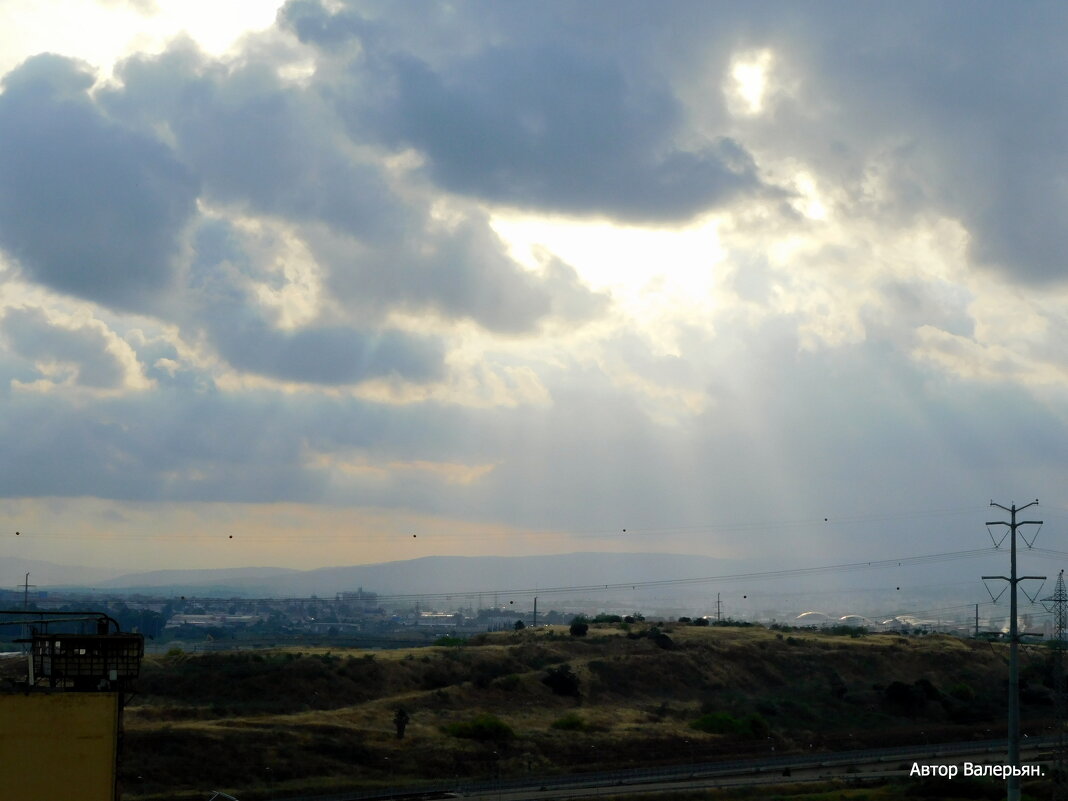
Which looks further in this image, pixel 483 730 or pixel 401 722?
pixel 483 730

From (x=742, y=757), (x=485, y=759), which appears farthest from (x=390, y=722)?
(x=742, y=757)

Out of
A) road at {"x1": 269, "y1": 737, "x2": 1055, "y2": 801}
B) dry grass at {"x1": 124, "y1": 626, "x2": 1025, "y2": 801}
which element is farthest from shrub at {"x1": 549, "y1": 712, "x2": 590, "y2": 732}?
road at {"x1": 269, "y1": 737, "x2": 1055, "y2": 801}

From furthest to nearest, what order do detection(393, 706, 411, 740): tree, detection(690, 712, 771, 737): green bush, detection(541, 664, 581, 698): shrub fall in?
detection(541, 664, 581, 698): shrub < detection(690, 712, 771, 737): green bush < detection(393, 706, 411, 740): tree

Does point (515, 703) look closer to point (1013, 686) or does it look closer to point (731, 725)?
point (731, 725)

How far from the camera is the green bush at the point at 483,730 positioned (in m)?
82.9

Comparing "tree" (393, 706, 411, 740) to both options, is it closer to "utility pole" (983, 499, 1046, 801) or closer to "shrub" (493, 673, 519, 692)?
"shrub" (493, 673, 519, 692)

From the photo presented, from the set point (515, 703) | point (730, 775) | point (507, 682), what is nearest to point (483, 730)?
point (515, 703)

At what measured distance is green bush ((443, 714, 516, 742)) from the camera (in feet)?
272

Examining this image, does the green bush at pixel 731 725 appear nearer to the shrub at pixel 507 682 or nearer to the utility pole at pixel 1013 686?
the shrub at pixel 507 682

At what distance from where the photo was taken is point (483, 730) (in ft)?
274

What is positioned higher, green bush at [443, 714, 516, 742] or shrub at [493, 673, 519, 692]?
shrub at [493, 673, 519, 692]

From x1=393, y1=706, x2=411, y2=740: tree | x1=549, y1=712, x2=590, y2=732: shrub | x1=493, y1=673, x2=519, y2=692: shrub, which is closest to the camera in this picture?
x1=393, y1=706, x2=411, y2=740: tree

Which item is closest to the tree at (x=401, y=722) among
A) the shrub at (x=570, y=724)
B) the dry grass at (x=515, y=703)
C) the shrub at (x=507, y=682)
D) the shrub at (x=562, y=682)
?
the dry grass at (x=515, y=703)

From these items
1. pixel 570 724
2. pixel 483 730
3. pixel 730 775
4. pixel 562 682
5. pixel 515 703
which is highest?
pixel 730 775
